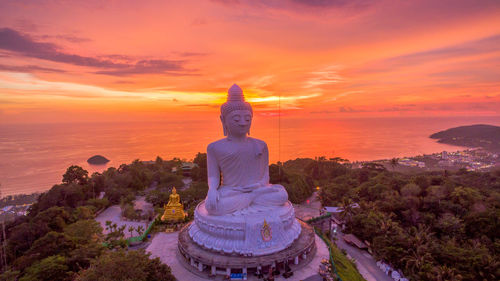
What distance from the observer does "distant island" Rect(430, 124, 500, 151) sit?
102 metres

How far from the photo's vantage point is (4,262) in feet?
51.3

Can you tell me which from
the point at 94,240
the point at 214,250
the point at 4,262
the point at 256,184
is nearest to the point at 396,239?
the point at 256,184

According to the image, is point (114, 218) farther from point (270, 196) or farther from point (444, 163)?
point (444, 163)

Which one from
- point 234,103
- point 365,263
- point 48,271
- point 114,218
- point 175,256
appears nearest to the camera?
point 48,271

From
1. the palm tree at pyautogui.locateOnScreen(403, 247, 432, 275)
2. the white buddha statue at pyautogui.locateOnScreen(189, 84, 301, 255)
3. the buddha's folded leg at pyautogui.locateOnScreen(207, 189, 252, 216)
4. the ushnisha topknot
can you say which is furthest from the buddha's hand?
the palm tree at pyautogui.locateOnScreen(403, 247, 432, 275)

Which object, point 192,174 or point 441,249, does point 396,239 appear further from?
point 192,174

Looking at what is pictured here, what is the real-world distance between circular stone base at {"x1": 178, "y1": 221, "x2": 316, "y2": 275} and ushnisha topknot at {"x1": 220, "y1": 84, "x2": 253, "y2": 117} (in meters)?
7.59

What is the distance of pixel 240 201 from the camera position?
1442cm

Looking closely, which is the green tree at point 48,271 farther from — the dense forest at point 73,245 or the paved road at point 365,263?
the paved road at point 365,263

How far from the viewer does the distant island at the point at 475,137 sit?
334 ft

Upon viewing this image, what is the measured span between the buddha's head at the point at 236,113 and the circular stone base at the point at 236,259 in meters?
6.60

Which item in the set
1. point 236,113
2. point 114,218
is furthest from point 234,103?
point 114,218

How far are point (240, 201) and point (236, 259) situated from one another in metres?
2.97

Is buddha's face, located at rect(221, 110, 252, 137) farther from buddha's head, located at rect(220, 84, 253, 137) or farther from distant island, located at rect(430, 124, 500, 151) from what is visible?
distant island, located at rect(430, 124, 500, 151)
